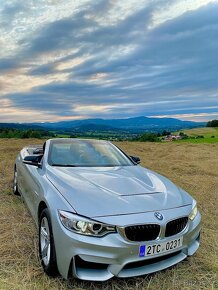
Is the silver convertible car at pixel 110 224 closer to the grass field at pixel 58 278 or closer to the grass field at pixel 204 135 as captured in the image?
the grass field at pixel 58 278

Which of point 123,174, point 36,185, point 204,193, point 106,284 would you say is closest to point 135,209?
point 106,284

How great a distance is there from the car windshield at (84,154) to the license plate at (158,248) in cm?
170

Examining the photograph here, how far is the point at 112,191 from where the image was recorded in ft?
10.1

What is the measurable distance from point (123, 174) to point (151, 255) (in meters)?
1.28

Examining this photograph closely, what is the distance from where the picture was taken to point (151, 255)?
2.69 m

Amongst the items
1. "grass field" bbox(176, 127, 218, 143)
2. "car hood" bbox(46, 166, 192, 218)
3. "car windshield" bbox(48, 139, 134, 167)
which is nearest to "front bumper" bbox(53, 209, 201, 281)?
"car hood" bbox(46, 166, 192, 218)

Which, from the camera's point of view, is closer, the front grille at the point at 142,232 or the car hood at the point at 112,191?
the front grille at the point at 142,232

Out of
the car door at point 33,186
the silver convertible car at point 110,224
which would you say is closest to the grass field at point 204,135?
the car door at point 33,186

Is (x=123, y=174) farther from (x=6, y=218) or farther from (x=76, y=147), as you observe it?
(x=6, y=218)

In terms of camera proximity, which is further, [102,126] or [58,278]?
[102,126]

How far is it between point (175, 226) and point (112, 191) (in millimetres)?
707

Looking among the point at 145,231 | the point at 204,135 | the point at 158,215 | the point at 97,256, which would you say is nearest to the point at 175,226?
the point at 158,215

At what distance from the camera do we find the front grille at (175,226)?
2.80 metres

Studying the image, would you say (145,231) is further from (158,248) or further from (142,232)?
(158,248)
